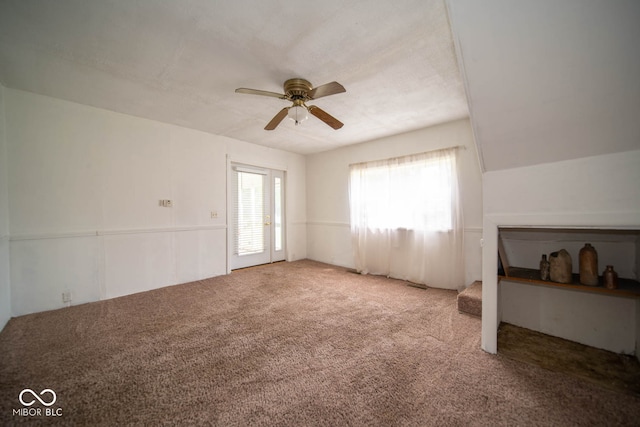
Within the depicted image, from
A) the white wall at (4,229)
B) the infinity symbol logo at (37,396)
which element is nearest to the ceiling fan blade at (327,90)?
the infinity symbol logo at (37,396)

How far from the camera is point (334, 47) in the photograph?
6.15ft

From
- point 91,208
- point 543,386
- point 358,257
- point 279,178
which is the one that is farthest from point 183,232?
point 543,386

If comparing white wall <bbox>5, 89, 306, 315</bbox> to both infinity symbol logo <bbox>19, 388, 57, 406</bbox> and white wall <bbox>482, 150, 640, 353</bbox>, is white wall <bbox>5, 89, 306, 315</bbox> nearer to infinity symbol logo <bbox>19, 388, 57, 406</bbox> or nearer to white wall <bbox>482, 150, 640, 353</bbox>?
infinity symbol logo <bbox>19, 388, 57, 406</bbox>

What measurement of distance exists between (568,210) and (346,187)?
3.48m

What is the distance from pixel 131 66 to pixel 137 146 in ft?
5.12

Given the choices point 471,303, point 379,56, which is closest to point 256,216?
point 379,56

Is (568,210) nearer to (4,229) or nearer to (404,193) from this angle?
(404,193)

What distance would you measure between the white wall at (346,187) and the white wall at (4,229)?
439 cm

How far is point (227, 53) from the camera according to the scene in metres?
1.95

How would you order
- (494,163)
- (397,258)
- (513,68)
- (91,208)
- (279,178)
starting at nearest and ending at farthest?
1. (513,68)
2. (494,163)
3. (91,208)
4. (397,258)
5. (279,178)

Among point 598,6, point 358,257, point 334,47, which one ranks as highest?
point 334,47

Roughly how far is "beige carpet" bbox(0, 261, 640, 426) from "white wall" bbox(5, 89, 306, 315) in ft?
1.66

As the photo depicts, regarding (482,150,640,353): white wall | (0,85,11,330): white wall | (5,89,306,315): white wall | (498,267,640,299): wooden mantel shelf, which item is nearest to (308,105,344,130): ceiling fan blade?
(482,150,640,353): white wall

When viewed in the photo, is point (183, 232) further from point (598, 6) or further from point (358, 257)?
point (598, 6)
